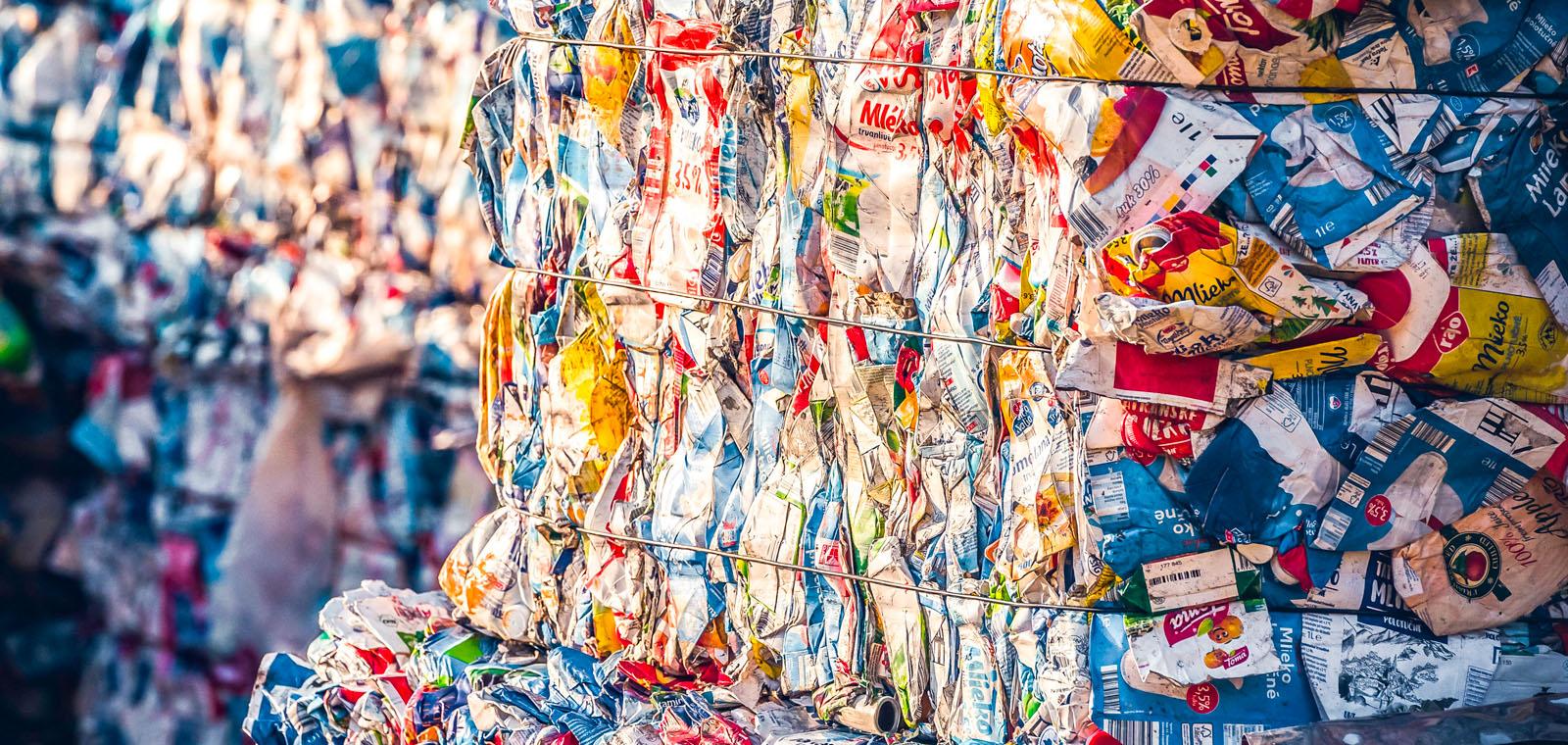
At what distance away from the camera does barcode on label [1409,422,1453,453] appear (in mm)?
1371

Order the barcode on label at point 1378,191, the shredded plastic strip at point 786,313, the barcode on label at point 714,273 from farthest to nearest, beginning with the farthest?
Result: the barcode on label at point 714,273
the shredded plastic strip at point 786,313
the barcode on label at point 1378,191

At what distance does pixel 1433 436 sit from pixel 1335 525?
111 mm

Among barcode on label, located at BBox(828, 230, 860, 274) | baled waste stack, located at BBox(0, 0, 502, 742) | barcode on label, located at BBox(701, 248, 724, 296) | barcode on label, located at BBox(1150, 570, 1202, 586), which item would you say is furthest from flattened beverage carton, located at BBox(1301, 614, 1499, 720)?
baled waste stack, located at BBox(0, 0, 502, 742)

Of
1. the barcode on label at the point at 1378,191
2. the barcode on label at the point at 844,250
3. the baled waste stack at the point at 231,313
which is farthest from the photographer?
the baled waste stack at the point at 231,313

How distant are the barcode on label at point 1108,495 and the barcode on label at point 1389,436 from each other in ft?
0.71

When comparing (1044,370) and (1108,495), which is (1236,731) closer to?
(1108,495)

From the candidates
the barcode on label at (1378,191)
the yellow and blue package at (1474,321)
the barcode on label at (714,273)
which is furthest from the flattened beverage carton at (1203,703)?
the barcode on label at (714,273)

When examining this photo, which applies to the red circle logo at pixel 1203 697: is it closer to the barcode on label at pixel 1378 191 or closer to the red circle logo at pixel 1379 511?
the red circle logo at pixel 1379 511

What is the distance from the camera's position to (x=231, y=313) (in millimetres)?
4715

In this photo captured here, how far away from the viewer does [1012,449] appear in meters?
1.53

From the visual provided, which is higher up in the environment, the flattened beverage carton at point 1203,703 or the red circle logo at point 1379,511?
the red circle logo at point 1379,511

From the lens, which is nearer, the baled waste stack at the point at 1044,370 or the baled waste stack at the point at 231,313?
the baled waste stack at the point at 1044,370

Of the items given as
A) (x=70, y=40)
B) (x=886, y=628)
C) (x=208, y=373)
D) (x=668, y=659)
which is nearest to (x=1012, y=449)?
(x=886, y=628)

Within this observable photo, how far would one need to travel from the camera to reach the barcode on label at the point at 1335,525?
1.39 m
